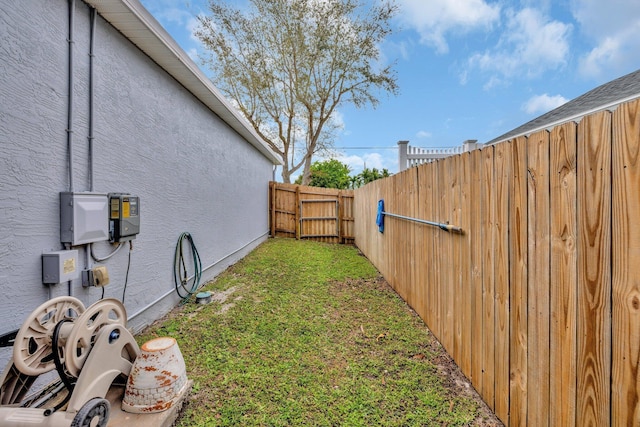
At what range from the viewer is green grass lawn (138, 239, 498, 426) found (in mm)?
1701

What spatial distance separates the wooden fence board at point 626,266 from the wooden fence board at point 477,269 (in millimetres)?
860

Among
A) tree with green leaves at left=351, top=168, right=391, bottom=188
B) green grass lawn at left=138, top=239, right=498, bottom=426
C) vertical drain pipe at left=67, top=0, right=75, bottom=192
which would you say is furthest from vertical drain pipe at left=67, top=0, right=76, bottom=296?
tree with green leaves at left=351, top=168, right=391, bottom=188

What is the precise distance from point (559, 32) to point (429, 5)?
278 cm

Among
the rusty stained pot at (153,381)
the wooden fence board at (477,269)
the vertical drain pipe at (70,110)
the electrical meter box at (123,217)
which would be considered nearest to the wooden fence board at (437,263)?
the wooden fence board at (477,269)

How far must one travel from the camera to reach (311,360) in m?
2.28

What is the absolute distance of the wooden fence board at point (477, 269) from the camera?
1.85 metres

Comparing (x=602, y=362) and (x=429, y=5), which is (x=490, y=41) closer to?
(x=429, y=5)

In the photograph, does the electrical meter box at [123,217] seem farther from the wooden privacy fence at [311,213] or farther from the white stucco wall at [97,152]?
the wooden privacy fence at [311,213]

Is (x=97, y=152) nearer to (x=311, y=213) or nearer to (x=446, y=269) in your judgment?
(x=446, y=269)

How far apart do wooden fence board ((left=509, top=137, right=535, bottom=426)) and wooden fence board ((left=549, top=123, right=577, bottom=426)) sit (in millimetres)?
181

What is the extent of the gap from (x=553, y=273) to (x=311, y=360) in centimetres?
178

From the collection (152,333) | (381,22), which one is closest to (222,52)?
(381,22)

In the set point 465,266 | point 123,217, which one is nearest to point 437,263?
point 465,266

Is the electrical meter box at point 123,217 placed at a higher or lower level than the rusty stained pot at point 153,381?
higher
